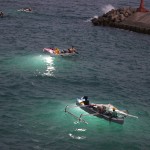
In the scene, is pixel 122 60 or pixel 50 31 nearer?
pixel 122 60

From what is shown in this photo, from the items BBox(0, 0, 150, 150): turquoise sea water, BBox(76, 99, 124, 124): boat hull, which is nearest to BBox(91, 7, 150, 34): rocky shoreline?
BBox(0, 0, 150, 150): turquoise sea water

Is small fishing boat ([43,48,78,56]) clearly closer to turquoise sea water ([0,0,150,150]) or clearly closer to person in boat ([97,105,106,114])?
turquoise sea water ([0,0,150,150])

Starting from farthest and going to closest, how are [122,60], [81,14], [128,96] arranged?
1. [81,14]
2. [122,60]
3. [128,96]

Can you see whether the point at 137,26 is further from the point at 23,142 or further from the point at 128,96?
the point at 23,142

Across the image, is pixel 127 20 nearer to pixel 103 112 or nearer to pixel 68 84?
pixel 68 84

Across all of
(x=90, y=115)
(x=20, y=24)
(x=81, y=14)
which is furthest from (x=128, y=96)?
(x=81, y=14)

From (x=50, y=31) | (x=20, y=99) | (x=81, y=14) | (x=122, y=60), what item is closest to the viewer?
(x=20, y=99)

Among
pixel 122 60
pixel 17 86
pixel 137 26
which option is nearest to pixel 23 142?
pixel 17 86

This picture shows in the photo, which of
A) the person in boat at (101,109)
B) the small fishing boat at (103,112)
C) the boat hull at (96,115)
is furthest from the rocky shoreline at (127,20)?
the person in boat at (101,109)
